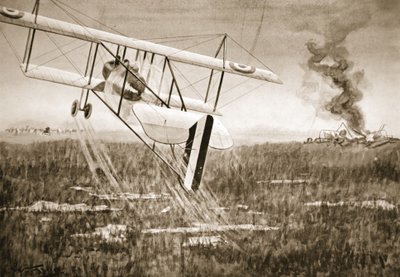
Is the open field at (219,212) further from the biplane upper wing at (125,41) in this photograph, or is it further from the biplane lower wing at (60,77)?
the biplane upper wing at (125,41)

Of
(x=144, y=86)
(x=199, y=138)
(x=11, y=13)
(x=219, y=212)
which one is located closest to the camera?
(x=11, y=13)

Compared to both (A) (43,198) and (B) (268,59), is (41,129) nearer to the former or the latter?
(A) (43,198)

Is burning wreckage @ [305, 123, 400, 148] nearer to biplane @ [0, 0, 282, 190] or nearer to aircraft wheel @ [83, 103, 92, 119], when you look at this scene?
biplane @ [0, 0, 282, 190]

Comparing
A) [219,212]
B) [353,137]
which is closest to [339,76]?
[353,137]

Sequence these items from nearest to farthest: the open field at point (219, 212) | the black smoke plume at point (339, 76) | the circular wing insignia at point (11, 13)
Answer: the circular wing insignia at point (11, 13) → the open field at point (219, 212) → the black smoke plume at point (339, 76)

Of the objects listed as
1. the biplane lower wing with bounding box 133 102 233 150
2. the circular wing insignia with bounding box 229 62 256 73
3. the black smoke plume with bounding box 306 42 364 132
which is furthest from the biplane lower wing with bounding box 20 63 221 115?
the black smoke plume with bounding box 306 42 364 132

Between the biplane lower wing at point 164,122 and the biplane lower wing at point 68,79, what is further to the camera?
the biplane lower wing at point 164,122

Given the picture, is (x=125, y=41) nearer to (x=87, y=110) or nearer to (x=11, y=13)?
(x=87, y=110)

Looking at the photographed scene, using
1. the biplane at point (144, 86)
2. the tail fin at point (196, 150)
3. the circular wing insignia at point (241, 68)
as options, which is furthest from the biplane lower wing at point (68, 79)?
the circular wing insignia at point (241, 68)

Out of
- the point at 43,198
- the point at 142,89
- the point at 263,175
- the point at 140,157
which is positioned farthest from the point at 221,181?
the point at 43,198
